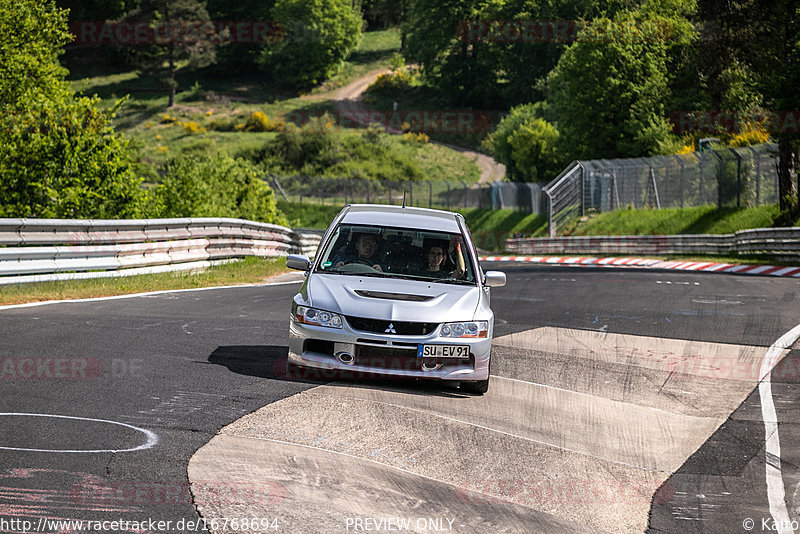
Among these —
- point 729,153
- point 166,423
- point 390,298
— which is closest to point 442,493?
point 166,423

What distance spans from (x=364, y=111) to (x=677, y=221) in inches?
3143

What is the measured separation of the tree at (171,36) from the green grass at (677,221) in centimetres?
8462

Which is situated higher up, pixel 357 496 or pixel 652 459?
pixel 357 496

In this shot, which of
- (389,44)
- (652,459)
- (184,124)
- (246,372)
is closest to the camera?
(652,459)

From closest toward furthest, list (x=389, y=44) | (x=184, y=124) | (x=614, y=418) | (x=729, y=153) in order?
(x=614, y=418) < (x=729, y=153) < (x=184, y=124) < (x=389, y=44)

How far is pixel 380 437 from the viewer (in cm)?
676

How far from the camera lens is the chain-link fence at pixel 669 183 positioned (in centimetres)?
3531

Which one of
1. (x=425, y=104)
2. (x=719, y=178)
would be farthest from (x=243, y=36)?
(x=719, y=178)

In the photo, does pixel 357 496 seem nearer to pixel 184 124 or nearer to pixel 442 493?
pixel 442 493

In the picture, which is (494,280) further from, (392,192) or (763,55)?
(392,192)

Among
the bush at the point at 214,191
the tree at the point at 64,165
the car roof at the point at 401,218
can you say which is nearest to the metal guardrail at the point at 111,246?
the tree at the point at 64,165

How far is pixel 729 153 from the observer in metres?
36.5

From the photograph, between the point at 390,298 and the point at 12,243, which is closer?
the point at 390,298

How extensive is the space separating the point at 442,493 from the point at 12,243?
37.9 feet
